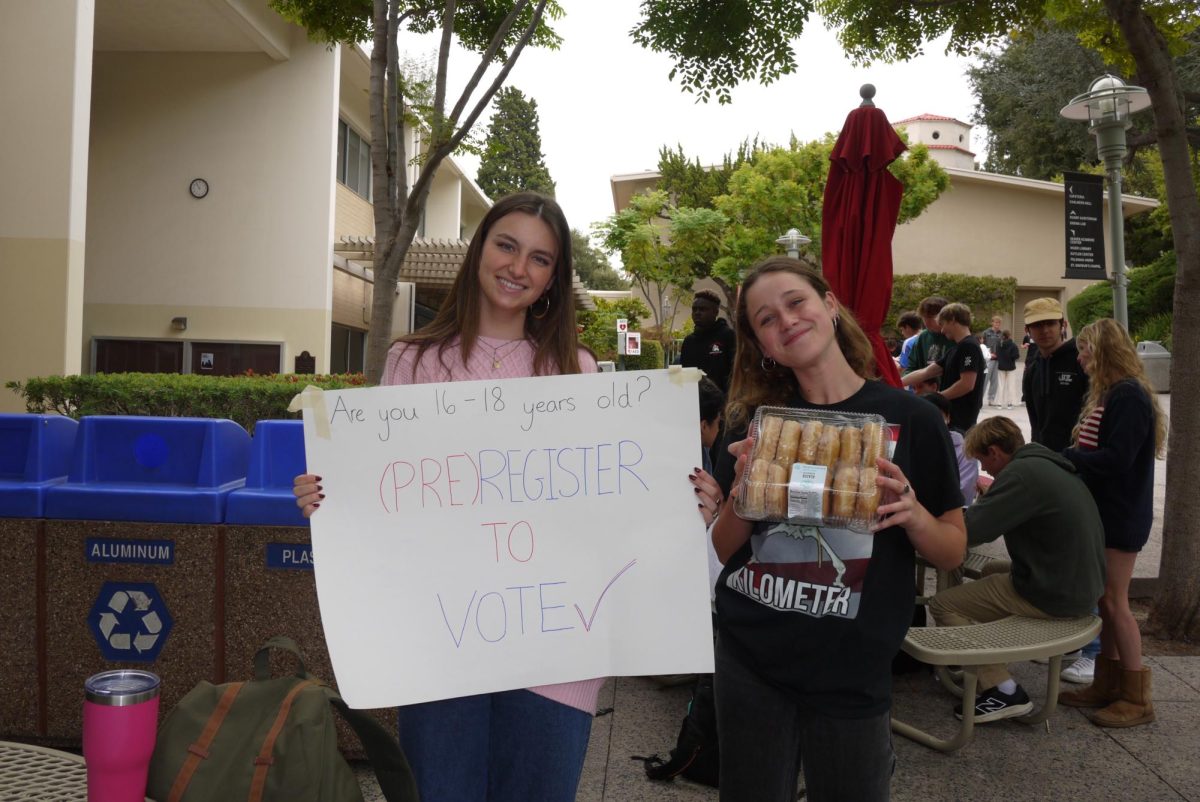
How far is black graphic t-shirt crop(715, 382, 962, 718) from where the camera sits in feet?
6.48

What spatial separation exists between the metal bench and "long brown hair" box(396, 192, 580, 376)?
2272 mm

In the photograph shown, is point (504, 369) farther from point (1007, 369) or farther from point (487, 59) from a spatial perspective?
point (1007, 369)

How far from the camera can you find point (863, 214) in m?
5.09

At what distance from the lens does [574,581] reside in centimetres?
205

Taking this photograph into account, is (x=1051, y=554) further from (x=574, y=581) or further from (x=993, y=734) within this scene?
(x=574, y=581)

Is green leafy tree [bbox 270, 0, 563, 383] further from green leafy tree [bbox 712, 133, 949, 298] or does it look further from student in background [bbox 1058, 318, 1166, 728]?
green leafy tree [bbox 712, 133, 949, 298]

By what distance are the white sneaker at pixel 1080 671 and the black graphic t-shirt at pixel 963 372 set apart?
2419mm

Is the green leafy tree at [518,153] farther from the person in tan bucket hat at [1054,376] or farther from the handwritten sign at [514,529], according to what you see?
the handwritten sign at [514,529]

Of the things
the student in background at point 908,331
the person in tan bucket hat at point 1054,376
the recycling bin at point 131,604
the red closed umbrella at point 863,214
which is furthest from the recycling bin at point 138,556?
the student in background at point 908,331

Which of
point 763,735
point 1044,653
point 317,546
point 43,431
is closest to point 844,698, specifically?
point 763,735

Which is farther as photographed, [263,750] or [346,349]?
[346,349]

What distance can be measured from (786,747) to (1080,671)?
3616 millimetres

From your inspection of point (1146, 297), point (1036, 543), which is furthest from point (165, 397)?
point (1146, 297)

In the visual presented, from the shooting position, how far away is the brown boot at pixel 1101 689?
4.36 m
